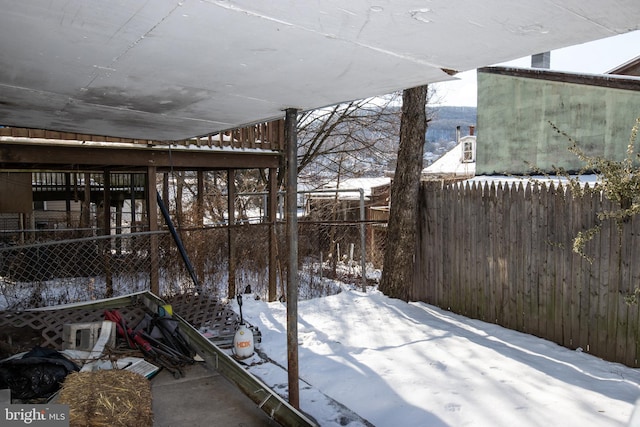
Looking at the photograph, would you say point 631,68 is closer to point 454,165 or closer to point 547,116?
point 547,116

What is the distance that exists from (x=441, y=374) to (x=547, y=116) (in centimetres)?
837

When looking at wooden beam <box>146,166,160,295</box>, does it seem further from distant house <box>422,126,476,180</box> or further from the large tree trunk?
distant house <box>422,126,476,180</box>

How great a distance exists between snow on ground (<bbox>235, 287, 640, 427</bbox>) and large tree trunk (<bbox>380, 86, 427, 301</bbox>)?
112 centimetres

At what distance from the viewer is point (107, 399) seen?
8.93 ft

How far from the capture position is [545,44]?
1739mm

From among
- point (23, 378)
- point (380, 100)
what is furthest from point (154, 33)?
point (380, 100)

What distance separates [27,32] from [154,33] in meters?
0.51

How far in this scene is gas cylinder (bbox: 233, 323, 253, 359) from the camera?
4.68 metres

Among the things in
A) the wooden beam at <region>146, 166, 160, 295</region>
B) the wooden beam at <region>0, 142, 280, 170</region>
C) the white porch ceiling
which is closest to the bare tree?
the wooden beam at <region>0, 142, 280, 170</region>

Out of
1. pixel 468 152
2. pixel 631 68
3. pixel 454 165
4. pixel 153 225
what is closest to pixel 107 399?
pixel 153 225

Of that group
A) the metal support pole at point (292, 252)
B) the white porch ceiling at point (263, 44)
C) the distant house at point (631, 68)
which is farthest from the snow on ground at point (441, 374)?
the distant house at point (631, 68)

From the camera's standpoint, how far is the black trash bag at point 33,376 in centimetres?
304

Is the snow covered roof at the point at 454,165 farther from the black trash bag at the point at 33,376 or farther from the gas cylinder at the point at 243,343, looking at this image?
the black trash bag at the point at 33,376

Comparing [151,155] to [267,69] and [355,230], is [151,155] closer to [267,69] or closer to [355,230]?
[267,69]
